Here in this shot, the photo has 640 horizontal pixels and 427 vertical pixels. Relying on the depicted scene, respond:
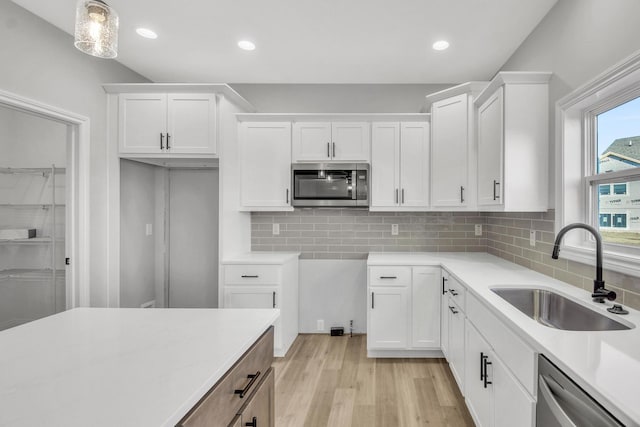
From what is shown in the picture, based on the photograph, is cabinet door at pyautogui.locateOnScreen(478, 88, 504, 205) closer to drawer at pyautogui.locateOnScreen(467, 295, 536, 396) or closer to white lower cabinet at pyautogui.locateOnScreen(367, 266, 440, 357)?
white lower cabinet at pyautogui.locateOnScreen(367, 266, 440, 357)

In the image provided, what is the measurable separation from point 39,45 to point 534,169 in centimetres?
354

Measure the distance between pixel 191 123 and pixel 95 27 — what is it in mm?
1744

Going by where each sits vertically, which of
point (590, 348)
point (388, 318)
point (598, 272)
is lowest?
point (388, 318)

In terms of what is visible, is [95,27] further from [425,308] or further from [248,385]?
[425,308]

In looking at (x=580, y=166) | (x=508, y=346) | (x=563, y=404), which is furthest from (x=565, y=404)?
(x=580, y=166)

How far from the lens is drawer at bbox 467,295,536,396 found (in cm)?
121

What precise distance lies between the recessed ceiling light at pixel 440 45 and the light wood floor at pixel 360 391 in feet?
8.97

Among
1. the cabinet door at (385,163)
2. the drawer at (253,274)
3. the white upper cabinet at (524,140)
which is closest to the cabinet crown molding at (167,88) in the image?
the cabinet door at (385,163)

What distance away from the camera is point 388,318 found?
2912 millimetres

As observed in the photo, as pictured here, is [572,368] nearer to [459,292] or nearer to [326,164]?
[459,292]

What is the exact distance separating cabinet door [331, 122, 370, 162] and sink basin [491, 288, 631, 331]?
1800mm

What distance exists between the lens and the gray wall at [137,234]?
10.2 feet

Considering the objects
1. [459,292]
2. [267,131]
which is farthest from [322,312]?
[267,131]

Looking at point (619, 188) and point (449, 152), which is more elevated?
point (449, 152)
